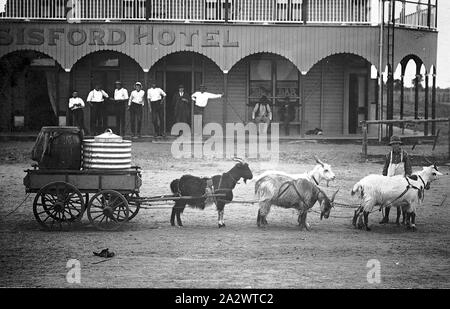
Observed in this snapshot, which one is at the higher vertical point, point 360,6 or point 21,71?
point 360,6

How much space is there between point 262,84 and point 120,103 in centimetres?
565

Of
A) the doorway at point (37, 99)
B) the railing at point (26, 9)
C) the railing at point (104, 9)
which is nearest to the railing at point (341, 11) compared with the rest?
the railing at point (104, 9)

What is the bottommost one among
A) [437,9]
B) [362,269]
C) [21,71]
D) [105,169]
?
[362,269]

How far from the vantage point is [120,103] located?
2630 cm

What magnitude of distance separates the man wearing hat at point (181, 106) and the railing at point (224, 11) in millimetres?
2521

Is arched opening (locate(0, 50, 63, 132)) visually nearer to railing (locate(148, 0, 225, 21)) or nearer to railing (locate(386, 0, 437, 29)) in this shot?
railing (locate(148, 0, 225, 21))

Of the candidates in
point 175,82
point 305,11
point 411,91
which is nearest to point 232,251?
point 305,11

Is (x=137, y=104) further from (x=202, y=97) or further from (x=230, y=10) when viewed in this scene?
(x=230, y=10)

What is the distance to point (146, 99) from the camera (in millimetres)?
27141

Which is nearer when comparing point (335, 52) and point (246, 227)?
point (246, 227)

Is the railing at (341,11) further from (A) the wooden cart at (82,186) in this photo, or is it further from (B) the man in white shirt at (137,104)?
(A) the wooden cart at (82,186)
